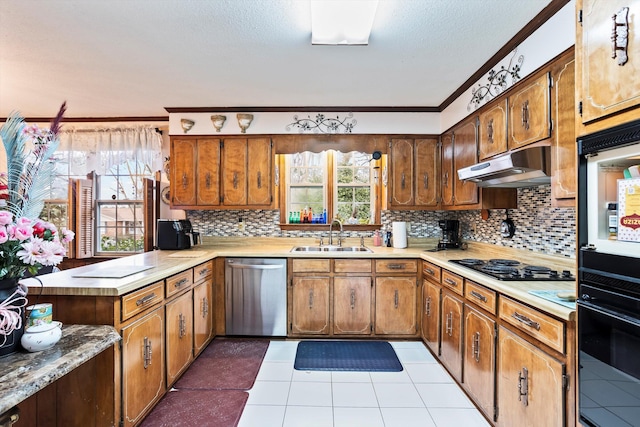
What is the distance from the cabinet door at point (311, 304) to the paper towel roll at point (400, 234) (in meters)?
0.88

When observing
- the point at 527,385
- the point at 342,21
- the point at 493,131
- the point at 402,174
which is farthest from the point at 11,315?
the point at 402,174

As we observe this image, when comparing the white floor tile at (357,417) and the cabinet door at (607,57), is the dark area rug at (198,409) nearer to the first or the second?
the white floor tile at (357,417)

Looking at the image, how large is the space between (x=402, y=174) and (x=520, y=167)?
163cm

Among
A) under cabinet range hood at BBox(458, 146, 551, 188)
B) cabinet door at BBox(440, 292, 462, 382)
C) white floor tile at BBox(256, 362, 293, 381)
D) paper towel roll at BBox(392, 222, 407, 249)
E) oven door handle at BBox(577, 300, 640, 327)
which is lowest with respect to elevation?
white floor tile at BBox(256, 362, 293, 381)

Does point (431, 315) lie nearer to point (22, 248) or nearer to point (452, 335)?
point (452, 335)

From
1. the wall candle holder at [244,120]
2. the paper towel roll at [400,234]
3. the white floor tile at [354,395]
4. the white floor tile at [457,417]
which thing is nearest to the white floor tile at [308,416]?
the white floor tile at [354,395]

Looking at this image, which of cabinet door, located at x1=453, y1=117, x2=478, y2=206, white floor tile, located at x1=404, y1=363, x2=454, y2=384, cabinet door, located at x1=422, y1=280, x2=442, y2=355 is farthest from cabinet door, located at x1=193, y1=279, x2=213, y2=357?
cabinet door, located at x1=453, y1=117, x2=478, y2=206

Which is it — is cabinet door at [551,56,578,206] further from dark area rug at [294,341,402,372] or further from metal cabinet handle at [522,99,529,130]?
dark area rug at [294,341,402,372]

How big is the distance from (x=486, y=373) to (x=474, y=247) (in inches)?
63.4

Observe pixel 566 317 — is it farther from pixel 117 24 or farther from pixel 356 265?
pixel 117 24

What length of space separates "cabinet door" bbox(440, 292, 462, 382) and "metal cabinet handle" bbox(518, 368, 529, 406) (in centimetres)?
69

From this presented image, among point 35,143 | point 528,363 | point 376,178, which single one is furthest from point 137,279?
point 376,178

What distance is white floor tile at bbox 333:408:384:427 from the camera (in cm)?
199

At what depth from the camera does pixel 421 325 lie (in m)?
3.19
